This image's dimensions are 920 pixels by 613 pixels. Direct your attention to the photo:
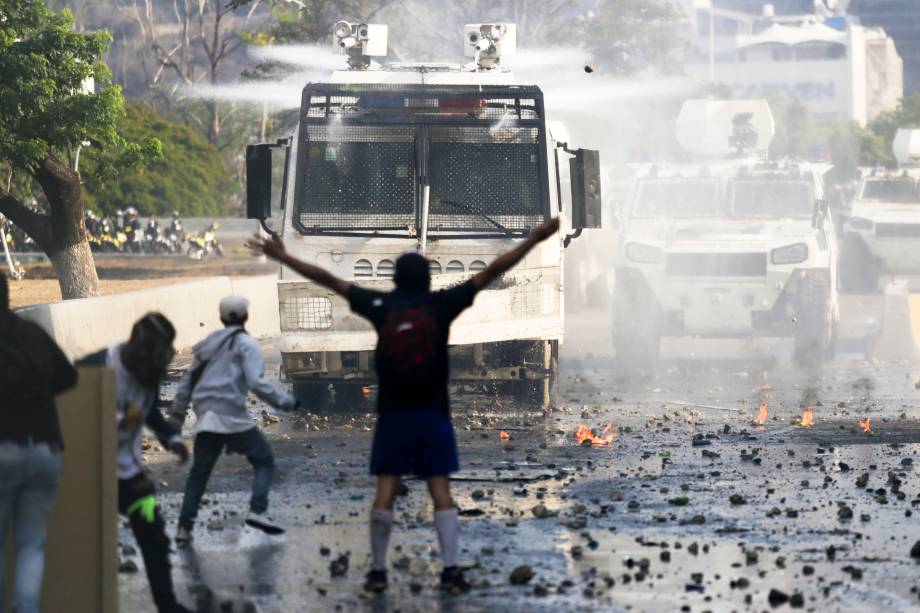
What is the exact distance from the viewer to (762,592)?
816cm

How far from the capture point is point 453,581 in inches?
319

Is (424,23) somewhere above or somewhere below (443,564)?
above

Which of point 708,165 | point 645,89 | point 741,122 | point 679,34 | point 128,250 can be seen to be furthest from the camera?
point 679,34

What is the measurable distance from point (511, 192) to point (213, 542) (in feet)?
23.4

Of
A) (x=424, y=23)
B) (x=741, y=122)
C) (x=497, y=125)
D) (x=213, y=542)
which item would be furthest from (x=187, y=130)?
(x=213, y=542)

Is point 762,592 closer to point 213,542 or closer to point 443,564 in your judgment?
point 443,564

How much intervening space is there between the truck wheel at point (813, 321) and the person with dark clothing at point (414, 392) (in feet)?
42.3

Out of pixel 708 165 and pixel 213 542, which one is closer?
pixel 213 542

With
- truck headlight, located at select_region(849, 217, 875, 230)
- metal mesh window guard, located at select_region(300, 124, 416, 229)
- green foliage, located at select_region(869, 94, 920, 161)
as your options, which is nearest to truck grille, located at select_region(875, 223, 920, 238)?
truck headlight, located at select_region(849, 217, 875, 230)

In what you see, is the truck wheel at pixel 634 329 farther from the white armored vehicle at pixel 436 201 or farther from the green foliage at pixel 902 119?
the green foliage at pixel 902 119

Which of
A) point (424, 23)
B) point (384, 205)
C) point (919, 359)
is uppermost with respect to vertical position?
point (424, 23)

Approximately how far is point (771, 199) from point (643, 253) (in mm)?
1965

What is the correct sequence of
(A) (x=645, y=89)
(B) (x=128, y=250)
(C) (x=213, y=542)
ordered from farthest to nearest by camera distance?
(B) (x=128, y=250), (A) (x=645, y=89), (C) (x=213, y=542)

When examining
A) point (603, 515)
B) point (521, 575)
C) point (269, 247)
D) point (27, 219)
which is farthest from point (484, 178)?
point (27, 219)
